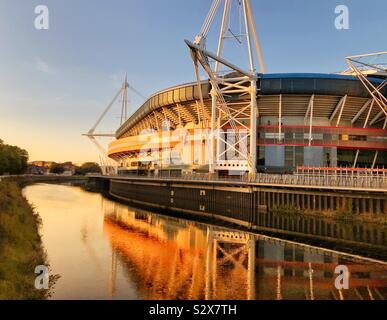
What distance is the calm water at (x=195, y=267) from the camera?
16703 mm

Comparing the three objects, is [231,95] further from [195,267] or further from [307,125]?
[195,267]

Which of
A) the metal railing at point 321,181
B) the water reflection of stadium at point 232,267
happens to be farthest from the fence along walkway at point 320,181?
the water reflection of stadium at point 232,267

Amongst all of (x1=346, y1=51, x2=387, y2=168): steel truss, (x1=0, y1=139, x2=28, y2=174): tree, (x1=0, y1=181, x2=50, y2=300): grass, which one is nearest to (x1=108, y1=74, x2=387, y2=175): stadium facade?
(x1=346, y1=51, x2=387, y2=168): steel truss

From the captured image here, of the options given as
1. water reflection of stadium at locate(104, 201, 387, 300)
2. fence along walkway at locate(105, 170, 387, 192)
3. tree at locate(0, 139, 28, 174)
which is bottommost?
water reflection of stadium at locate(104, 201, 387, 300)

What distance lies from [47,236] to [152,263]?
506 inches

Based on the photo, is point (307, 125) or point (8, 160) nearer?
point (307, 125)

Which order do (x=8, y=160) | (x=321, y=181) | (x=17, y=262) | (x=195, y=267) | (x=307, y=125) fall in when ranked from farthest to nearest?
(x=8, y=160), (x=307, y=125), (x=321, y=181), (x=195, y=267), (x=17, y=262)

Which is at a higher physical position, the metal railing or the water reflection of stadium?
the metal railing

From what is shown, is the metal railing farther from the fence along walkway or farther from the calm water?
the calm water

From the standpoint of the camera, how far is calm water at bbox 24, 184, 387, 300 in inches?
658

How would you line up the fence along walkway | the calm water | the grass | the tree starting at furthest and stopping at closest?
the tree < the fence along walkway < the calm water < the grass

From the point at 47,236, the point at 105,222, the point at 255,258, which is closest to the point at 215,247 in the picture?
the point at 255,258

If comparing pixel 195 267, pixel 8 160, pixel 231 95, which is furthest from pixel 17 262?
pixel 8 160

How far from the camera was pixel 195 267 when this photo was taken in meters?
20.9
